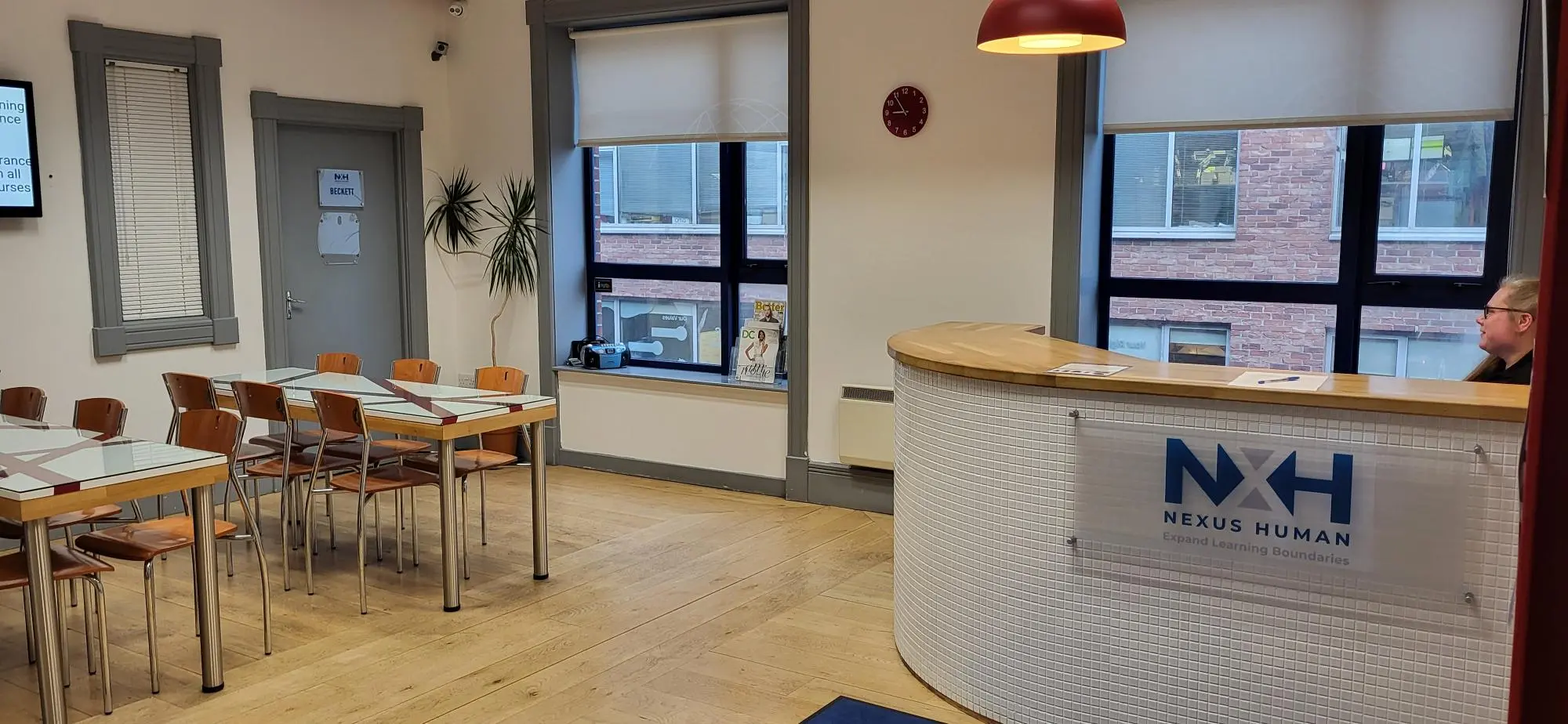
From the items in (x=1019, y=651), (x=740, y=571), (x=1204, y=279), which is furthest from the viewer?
(x=1204, y=279)

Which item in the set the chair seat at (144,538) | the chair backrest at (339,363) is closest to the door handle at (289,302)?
the chair backrest at (339,363)

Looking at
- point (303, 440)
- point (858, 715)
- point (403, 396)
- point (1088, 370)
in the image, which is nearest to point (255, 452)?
point (303, 440)

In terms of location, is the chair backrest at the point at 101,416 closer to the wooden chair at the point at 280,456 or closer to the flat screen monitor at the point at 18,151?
the wooden chair at the point at 280,456

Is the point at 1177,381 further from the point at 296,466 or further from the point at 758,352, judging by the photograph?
the point at 758,352

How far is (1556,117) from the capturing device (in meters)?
0.88

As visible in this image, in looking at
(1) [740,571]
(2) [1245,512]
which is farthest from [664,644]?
(2) [1245,512]

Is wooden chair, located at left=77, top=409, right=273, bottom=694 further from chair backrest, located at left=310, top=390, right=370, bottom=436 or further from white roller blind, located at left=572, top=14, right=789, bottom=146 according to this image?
white roller blind, located at left=572, top=14, right=789, bottom=146

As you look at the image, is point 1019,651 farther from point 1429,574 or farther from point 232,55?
point 232,55

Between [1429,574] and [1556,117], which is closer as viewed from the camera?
[1556,117]

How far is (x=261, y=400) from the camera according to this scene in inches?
184

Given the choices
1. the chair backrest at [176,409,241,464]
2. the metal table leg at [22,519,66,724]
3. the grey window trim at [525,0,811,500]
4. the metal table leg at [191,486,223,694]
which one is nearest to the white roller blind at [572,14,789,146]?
the grey window trim at [525,0,811,500]

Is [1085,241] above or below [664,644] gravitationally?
above

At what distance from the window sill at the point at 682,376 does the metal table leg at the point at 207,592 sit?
3.25 metres

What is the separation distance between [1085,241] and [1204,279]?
575 millimetres
